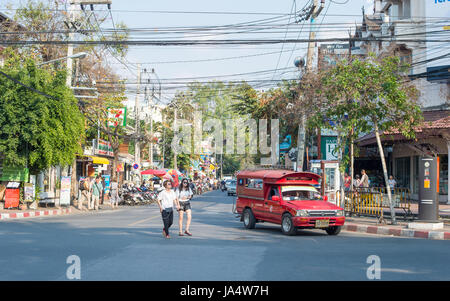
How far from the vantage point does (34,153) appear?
87.4 ft

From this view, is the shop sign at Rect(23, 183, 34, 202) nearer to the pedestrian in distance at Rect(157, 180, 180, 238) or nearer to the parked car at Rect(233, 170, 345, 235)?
the parked car at Rect(233, 170, 345, 235)

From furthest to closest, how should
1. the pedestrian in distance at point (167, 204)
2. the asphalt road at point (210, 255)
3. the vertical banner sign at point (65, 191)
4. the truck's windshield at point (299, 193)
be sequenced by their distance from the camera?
1. the vertical banner sign at point (65, 191)
2. the truck's windshield at point (299, 193)
3. the pedestrian in distance at point (167, 204)
4. the asphalt road at point (210, 255)

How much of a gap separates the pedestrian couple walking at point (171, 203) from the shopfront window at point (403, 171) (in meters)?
23.3

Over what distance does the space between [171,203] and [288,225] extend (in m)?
3.80

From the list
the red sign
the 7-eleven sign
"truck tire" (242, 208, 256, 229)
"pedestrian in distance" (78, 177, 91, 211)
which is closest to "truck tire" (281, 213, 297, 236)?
"truck tire" (242, 208, 256, 229)

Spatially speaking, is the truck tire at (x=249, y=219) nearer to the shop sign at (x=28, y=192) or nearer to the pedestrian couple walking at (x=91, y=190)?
the shop sign at (x=28, y=192)

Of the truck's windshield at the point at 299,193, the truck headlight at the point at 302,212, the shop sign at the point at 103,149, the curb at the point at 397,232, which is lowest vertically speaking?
the curb at the point at 397,232

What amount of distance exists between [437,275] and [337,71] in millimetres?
11862

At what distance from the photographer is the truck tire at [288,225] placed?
16.2 meters

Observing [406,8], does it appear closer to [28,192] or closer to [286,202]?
[286,202]

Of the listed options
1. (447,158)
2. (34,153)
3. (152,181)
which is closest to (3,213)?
(34,153)

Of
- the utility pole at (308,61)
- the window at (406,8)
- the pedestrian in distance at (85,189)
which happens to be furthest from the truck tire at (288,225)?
the window at (406,8)

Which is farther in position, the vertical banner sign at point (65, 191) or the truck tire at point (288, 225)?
the vertical banner sign at point (65, 191)

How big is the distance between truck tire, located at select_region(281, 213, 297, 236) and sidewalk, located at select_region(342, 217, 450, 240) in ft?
11.7
